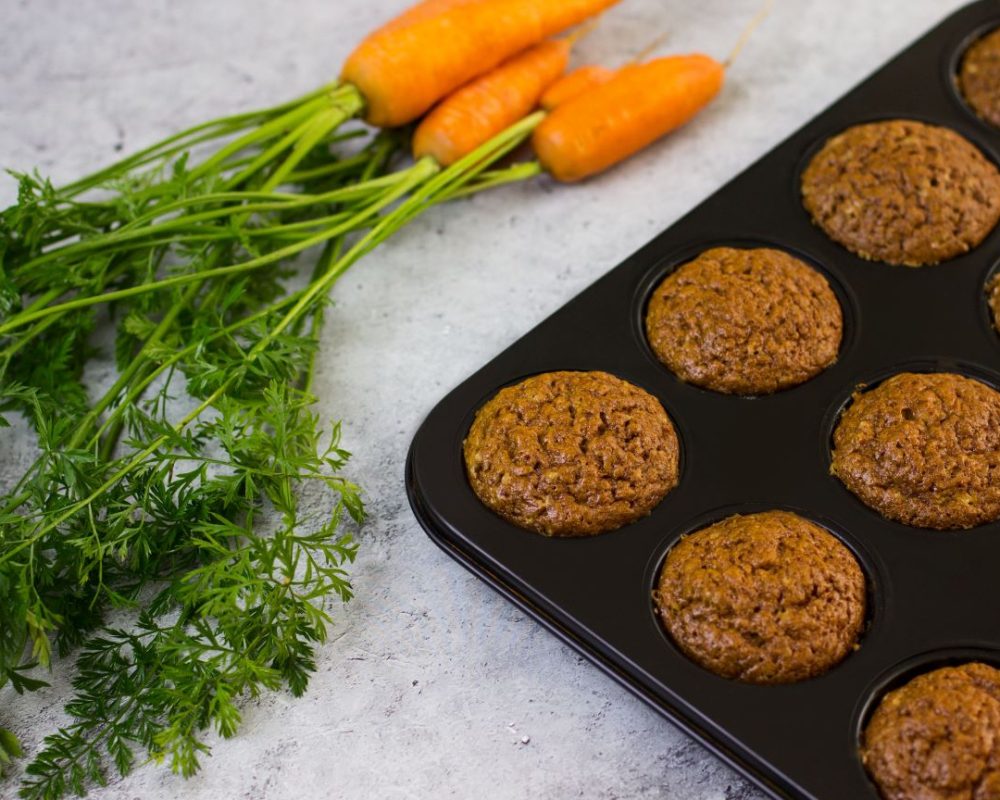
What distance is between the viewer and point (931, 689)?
2.31 m

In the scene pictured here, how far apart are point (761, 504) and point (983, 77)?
182 centimetres

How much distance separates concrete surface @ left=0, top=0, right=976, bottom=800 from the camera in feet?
8.54

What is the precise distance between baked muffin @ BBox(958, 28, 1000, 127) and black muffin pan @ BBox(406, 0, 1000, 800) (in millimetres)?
179

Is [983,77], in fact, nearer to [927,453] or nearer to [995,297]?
[995,297]

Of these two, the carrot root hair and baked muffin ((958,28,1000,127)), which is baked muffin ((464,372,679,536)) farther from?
the carrot root hair

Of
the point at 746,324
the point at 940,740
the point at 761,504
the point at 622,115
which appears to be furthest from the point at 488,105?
the point at 940,740

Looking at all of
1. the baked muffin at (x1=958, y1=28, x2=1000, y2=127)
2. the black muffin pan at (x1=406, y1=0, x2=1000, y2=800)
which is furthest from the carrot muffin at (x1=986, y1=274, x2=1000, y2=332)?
the baked muffin at (x1=958, y1=28, x2=1000, y2=127)

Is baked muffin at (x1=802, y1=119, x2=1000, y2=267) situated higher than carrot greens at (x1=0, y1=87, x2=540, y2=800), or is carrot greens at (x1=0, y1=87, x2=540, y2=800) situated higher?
carrot greens at (x1=0, y1=87, x2=540, y2=800)

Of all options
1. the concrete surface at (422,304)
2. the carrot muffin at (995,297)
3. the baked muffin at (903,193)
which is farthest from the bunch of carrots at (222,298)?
the carrot muffin at (995,297)

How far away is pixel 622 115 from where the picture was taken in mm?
3613

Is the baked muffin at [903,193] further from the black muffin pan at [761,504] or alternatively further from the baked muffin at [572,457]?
the baked muffin at [572,457]

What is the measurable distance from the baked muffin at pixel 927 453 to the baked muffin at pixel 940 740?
0.43 meters

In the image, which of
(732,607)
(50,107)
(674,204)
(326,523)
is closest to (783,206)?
(674,204)

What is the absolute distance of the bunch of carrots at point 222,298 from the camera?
256cm
